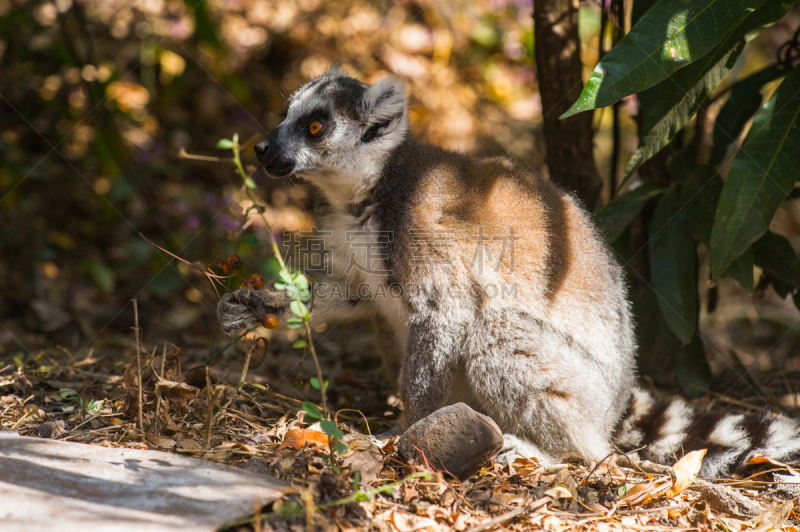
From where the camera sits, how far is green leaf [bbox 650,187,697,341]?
14.0ft

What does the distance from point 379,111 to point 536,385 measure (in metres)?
2.04

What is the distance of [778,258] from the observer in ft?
14.0

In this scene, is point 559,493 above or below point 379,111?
below

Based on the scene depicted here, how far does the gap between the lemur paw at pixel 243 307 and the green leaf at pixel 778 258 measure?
3.42 m

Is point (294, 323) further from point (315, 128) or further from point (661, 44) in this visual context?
point (661, 44)

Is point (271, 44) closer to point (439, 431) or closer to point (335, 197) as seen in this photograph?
point (335, 197)

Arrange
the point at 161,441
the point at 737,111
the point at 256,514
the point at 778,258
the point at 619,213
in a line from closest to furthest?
the point at 256,514 < the point at 161,441 < the point at 778,258 < the point at 737,111 < the point at 619,213

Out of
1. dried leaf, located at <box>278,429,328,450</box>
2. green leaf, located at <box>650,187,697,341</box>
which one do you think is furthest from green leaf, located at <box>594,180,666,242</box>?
dried leaf, located at <box>278,429,328,450</box>

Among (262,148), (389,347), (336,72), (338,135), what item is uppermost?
(336,72)

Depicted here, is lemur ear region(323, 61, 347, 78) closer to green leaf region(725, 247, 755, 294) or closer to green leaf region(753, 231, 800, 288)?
green leaf region(725, 247, 755, 294)

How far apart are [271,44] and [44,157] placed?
3464 mm

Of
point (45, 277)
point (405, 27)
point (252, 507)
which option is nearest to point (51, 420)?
point (252, 507)

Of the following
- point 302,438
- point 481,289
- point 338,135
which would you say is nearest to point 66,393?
point 302,438

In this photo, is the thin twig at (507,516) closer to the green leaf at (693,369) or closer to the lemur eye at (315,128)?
the green leaf at (693,369)
